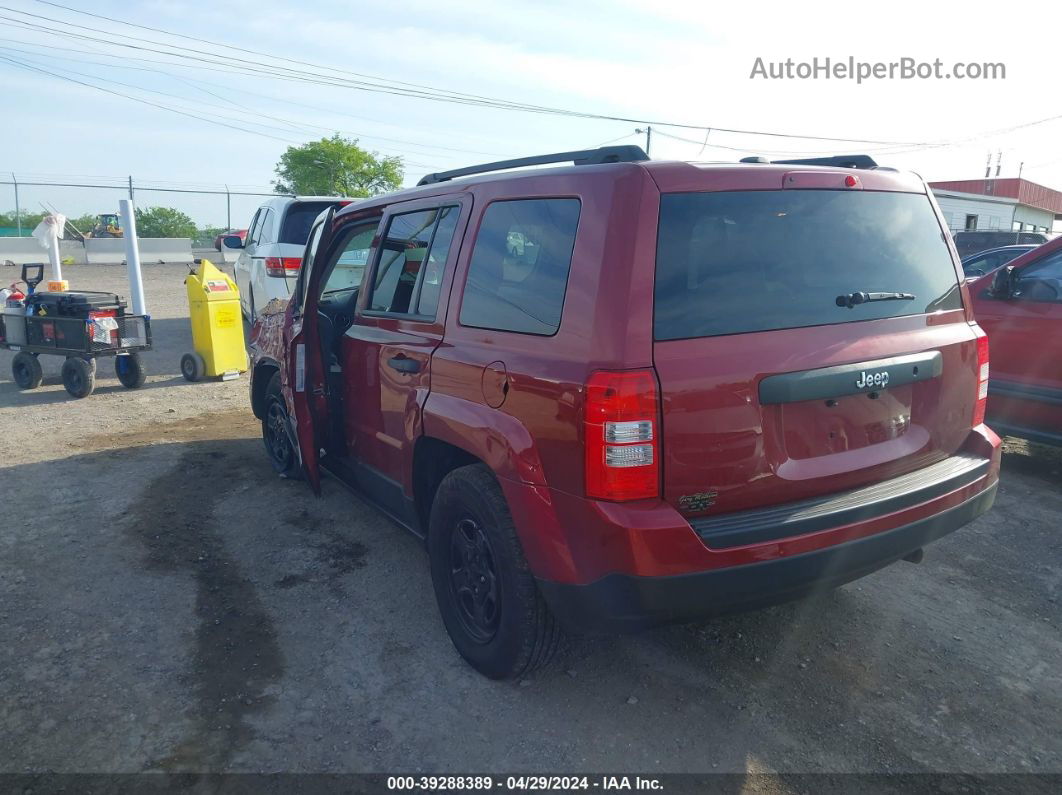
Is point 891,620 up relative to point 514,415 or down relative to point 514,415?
down

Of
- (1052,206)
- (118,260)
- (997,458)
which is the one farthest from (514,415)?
(1052,206)

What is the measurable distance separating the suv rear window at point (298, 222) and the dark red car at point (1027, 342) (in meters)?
7.55

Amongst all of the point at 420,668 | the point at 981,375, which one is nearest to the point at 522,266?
the point at 420,668

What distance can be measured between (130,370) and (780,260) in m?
8.31

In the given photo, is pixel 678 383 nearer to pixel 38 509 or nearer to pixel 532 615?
pixel 532 615

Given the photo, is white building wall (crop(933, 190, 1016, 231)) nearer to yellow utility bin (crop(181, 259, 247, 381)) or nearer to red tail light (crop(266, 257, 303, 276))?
red tail light (crop(266, 257, 303, 276))

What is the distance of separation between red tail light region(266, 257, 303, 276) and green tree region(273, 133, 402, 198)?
124 feet

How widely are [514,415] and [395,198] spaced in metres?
1.83

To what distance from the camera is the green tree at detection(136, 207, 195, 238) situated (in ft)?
143

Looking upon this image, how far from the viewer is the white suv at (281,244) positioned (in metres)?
9.71

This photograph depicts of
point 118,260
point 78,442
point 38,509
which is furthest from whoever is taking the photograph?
point 118,260

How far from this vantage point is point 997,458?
10.7ft

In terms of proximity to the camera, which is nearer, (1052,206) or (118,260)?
(118,260)

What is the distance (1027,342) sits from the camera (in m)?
5.49
